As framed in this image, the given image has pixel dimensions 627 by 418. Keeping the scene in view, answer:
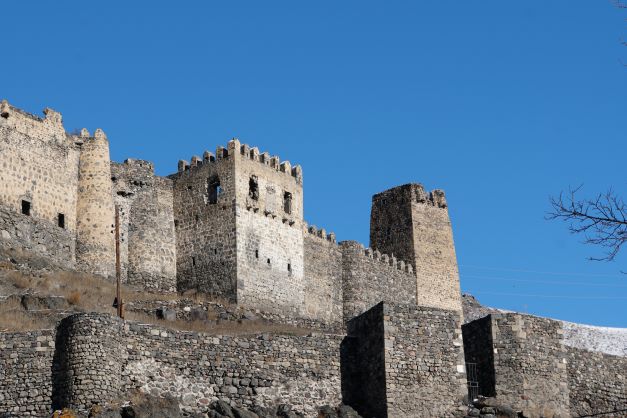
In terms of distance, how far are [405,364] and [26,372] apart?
971cm

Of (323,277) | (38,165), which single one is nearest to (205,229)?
(323,277)

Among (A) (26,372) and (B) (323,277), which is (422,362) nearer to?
(A) (26,372)

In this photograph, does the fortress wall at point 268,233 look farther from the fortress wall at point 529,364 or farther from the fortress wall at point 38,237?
the fortress wall at point 529,364

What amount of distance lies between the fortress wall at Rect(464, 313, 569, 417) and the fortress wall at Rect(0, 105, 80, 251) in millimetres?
16515

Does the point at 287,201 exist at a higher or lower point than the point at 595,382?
higher

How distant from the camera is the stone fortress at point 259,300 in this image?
32.1 meters

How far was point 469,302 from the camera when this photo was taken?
64312 millimetres

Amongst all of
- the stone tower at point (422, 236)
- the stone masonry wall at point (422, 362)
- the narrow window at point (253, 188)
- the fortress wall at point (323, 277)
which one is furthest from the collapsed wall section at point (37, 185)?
the stone tower at point (422, 236)

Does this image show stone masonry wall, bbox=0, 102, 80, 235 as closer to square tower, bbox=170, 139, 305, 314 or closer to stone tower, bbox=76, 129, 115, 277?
stone tower, bbox=76, 129, 115, 277

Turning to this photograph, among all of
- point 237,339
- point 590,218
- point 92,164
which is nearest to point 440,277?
point 92,164

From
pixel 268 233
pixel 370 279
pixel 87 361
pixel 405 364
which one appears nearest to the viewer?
pixel 87 361

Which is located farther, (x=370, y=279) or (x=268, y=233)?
(x=370, y=279)

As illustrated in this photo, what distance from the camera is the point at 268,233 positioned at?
49.2 m

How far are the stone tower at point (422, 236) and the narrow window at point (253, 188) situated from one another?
12.8 metres
